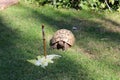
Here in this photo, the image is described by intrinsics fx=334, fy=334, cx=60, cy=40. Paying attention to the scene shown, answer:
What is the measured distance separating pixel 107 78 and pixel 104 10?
281cm

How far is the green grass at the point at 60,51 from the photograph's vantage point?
4516 mm

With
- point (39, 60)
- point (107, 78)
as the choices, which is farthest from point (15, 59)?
point (107, 78)

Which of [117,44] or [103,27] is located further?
[103,27]

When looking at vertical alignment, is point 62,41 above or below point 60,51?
above

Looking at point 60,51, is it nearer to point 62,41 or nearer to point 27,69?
point 62,41

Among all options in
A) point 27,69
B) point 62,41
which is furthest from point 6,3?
point 27,69

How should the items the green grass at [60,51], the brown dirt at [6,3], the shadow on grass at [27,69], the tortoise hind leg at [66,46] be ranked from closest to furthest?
the shadow on grass at [27,69]
the green grass at [60,51]
the tortoise hind leg at [66,46]
the brown dirt at [6,3]

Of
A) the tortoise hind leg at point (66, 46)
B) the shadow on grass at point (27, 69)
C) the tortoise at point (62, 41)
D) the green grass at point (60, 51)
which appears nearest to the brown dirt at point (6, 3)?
the green grass at point (60, 51)

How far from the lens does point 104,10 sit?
6.92 metres

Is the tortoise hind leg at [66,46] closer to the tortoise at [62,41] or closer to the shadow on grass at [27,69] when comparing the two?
the tortoise at [62,41]

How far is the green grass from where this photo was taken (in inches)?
178

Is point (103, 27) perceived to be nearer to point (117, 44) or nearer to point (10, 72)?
point (117, 44)

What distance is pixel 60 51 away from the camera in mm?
5176

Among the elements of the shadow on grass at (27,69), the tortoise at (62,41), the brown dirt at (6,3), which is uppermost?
the brown dirt at (6,3)
